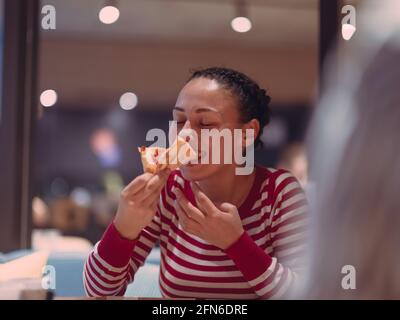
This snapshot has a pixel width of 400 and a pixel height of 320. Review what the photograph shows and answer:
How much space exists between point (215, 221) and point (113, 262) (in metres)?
0.19

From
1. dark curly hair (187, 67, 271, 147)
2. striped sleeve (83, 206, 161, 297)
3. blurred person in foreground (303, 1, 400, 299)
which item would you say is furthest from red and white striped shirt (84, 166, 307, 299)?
blurred person in foreground (303, 1, 400, 299)

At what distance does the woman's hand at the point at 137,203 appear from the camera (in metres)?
0.92

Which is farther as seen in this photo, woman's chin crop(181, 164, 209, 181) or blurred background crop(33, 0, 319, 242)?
blurred background crop(33, 0, 319, 242)

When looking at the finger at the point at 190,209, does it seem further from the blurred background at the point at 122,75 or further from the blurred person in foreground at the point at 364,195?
the blurred background at the point at 122,75

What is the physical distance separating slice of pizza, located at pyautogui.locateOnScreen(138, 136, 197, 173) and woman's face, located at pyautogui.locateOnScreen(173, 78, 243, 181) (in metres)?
0.03

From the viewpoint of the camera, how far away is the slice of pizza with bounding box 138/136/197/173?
94cm

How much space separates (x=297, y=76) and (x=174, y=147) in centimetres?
325

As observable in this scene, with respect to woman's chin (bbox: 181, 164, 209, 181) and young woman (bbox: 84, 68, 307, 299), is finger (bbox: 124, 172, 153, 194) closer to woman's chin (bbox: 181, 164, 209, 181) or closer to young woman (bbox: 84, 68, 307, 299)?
young woman (bbox: 84, 68, 307, 299)

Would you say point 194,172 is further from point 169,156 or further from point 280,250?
point 280,250

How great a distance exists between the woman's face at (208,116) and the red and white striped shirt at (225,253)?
4 cm

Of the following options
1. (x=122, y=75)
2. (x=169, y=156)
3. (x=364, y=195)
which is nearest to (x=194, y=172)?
(x=169, y=156)

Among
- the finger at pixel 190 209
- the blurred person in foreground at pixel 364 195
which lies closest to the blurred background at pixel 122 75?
the finger at pixel 190 209

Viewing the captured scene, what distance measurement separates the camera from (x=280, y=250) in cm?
97

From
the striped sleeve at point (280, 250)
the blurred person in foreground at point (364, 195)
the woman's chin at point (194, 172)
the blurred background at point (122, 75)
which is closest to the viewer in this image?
the blurred person in foreground at point (364, 195)
